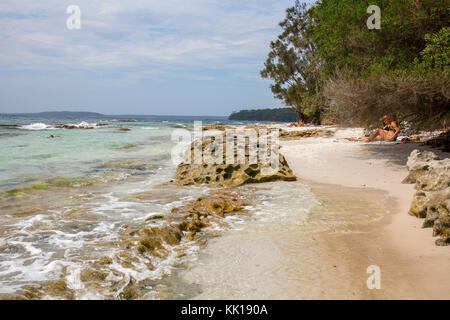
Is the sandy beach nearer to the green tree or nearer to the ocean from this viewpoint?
the ocean

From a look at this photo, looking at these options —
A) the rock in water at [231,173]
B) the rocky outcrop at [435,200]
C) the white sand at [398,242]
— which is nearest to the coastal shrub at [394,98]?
the white sand at [398,242]

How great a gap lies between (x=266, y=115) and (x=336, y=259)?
14555 cm

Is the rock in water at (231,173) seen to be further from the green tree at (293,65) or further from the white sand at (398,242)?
the green tree at (293,65)

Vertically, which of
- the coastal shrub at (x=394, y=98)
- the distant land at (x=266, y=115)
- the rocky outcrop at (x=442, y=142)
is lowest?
the rocky outcrop at (x=442, y=142)

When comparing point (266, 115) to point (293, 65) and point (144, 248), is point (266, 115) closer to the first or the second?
point (293, 65)

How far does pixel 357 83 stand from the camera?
8.46 metres

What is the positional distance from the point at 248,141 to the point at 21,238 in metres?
5.80

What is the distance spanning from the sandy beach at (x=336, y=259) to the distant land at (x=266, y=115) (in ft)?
402

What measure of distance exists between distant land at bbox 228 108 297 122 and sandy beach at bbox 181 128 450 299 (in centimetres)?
12238

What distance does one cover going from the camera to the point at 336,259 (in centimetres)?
330

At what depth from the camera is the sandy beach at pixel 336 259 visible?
2.69 metres

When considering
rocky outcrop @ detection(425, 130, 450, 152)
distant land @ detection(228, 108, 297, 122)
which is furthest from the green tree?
distant land @ detection(228, 108, 297, 122)

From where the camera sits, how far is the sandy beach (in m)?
2.69
